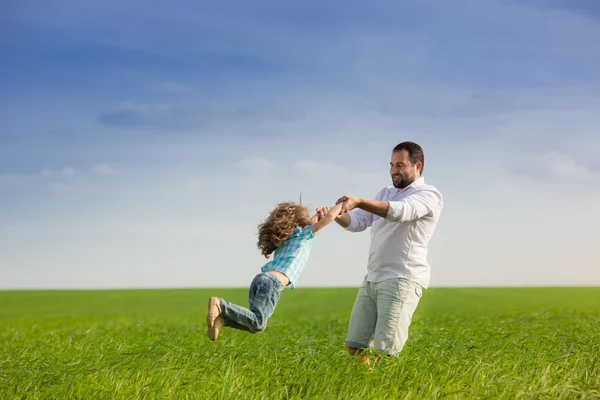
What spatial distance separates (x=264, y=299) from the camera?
6.82 metres

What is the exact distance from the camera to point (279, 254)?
7.17 metres

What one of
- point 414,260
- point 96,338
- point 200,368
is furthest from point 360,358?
point 96,338

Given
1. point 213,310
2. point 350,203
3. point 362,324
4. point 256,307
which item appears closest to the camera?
point 213,310

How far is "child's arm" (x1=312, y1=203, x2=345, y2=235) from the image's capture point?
6973 mm

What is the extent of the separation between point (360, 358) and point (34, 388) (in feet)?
12.1

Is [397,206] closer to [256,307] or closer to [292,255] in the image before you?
[292,255]

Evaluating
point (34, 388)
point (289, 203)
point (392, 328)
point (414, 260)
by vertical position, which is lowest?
point (34, 388)

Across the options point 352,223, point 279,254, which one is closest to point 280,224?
point 279,254

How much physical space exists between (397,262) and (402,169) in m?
1.07

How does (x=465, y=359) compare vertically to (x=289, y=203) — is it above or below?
below

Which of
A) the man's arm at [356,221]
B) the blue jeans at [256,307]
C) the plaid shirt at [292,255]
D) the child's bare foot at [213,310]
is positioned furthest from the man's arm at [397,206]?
the child's bare foot at [213,310]

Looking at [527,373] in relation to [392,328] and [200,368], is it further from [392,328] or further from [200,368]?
[200,368]

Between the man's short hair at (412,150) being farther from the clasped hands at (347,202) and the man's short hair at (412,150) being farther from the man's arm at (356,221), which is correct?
the clasped hands at (347,202)

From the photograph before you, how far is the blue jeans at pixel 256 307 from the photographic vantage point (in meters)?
6.54
